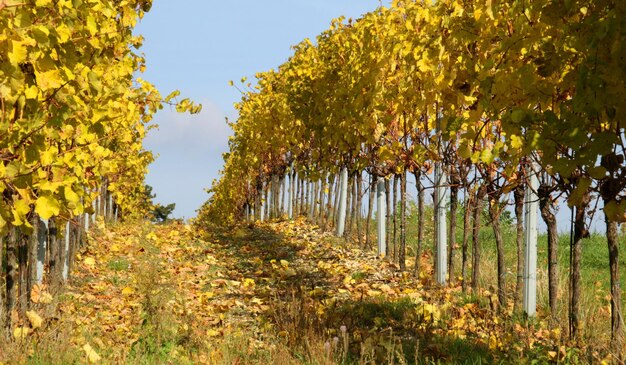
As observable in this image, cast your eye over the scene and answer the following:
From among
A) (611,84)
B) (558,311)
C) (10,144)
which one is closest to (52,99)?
(10,144)

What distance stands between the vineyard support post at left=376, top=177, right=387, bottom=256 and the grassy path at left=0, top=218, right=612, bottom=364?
322mm

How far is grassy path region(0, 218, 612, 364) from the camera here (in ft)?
20.8

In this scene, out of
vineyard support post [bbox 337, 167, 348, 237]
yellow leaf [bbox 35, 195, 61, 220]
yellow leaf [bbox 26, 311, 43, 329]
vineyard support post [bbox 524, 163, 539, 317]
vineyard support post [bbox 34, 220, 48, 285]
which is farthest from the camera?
vineyard support post [bbox 337, 167, 348, 237]

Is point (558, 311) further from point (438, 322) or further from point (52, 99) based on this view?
point (52, 99)

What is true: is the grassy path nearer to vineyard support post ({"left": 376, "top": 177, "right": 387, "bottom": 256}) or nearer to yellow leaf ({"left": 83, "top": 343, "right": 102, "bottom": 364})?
yellow leaf ({"left": 83, "top": 343, "right": 102, "bottom": 364})

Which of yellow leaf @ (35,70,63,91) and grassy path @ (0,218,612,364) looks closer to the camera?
yellow leaf @ (35,70,63,91)

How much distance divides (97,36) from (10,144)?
51.0 inches

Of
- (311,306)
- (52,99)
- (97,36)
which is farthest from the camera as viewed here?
(311,306)

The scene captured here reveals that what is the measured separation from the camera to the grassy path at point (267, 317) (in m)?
6.33

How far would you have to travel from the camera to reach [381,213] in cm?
1331

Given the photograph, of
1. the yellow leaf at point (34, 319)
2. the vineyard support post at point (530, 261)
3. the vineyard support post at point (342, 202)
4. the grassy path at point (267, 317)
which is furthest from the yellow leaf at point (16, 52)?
the vineyard support post at point (342, 202)

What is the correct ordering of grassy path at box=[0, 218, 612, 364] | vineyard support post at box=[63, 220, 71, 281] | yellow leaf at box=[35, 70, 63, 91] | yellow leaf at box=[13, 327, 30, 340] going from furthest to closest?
vineyard support post at box=[63, 220, 71, 281] → yellow leaf at box=[13, 327, 30, 340] → grassy path at box=[0, 218, 612, 364] → yellow leaf at box=[35, 70, 63, 91]

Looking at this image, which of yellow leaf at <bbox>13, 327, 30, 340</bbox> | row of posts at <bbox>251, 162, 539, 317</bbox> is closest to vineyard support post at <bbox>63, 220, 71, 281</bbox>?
yellow leaf at <bbox>13, 327, 30, 340</bbox>

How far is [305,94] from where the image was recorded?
16406 mm
